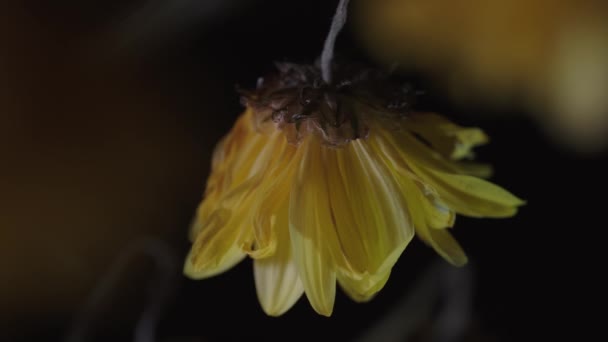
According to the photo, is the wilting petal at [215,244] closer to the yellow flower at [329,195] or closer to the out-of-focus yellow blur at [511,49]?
the yellow flower at [329,195]

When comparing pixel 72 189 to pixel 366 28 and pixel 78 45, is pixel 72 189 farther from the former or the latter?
pixel 366 28

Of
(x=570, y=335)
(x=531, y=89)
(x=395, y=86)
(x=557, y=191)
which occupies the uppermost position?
(x=395, y=86)

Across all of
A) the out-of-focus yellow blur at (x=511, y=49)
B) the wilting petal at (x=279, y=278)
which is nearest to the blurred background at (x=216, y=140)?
the out-of-focus yellow blur at (x=511, y=49)

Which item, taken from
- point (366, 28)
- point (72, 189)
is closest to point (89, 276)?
point (72, 189)

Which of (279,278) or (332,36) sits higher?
(332,36)

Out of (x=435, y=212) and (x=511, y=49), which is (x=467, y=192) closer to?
(x=435, y=212)

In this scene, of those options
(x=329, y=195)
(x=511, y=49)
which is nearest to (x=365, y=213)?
(x=329, y=195)
